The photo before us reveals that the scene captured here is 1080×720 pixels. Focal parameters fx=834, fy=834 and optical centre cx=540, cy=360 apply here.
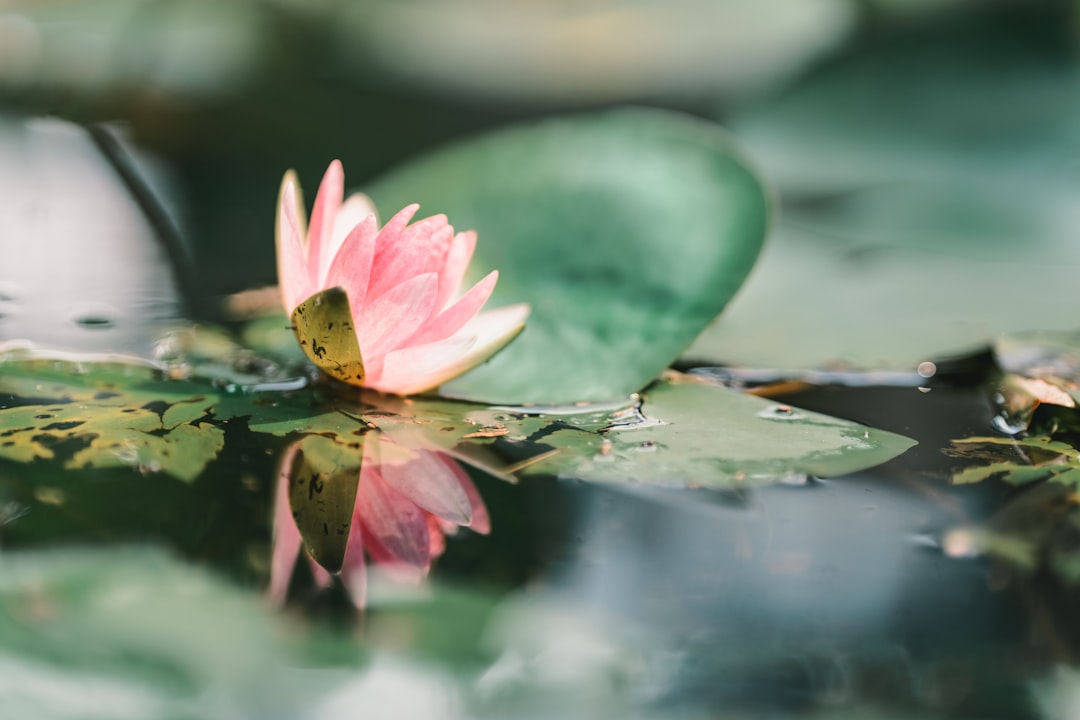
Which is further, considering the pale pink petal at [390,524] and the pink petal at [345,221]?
the pink petal at [345,221]

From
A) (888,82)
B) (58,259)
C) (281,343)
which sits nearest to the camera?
(281,343)

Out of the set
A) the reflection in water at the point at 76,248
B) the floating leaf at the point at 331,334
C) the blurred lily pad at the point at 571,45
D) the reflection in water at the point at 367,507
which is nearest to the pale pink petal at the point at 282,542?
the reflection in water at the point at 367,507

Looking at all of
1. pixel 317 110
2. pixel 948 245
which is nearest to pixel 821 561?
pixel 948 245

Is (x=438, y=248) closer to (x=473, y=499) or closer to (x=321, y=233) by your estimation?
(x=321, y=233)

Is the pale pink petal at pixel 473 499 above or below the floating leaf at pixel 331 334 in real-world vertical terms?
below

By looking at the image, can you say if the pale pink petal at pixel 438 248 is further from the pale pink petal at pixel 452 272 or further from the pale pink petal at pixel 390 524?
the pale pink petal at pixel 390 524

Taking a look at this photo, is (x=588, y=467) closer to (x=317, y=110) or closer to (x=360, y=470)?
(x=360, y=470)
